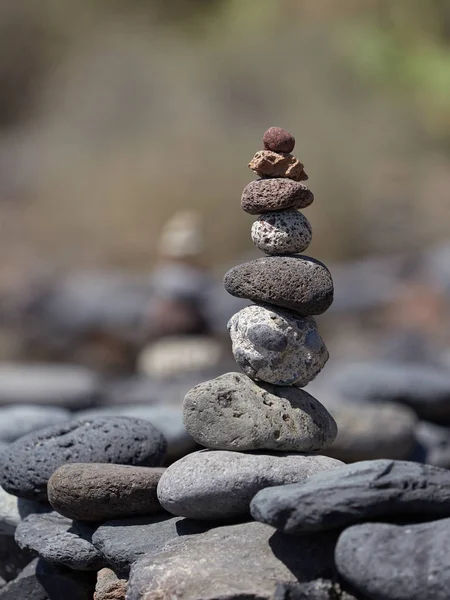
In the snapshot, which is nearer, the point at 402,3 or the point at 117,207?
the point at 117,207

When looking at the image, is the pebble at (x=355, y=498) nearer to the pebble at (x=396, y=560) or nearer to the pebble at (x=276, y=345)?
the pebble at (x=396, y=560)

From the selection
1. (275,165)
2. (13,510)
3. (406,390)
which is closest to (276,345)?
(275,165)

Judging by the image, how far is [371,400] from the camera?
6410 millimetres

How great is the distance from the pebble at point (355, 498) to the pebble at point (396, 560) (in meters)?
0.07

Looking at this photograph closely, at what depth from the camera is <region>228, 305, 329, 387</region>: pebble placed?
341 cm

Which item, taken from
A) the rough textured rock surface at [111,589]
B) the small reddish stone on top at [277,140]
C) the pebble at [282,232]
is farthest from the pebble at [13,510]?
the small reddish stone on top at [277,140]

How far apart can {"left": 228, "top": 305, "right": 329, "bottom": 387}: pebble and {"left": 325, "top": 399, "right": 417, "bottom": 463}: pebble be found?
6.22 feet

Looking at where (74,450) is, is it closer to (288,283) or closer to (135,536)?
(135,536)

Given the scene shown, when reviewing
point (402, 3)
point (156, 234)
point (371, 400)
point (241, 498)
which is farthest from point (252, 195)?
point (402, 3)

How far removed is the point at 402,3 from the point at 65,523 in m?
19.6

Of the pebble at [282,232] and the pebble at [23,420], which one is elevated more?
the pebble at [282,232]

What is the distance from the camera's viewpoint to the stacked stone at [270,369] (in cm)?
323

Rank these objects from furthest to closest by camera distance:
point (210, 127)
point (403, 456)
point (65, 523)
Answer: point (210, 127) → point (403, 456) → point (65, 523)

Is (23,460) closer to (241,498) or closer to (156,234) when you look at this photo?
(241,498)
